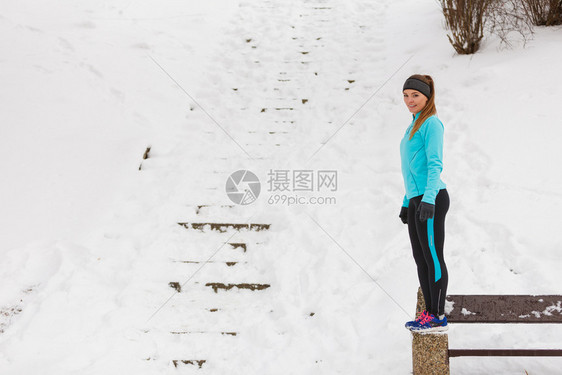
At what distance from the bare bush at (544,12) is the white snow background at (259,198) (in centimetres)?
17

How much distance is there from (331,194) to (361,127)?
106 cm

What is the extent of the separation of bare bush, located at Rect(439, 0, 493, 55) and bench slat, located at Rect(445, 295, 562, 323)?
3.45m

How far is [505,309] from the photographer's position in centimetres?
263

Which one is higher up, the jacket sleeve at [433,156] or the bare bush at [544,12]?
the jacket sleeve at [433,156]

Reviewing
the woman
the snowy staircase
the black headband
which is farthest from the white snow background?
the black headband

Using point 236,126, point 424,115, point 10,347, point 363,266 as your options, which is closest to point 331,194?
point 363,266

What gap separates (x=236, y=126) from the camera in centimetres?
531

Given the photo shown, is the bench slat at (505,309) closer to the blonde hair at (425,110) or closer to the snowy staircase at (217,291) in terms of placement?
the blonde hair at (425,110)

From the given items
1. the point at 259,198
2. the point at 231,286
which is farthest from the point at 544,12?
the point at 231,286
